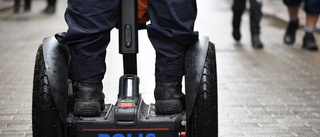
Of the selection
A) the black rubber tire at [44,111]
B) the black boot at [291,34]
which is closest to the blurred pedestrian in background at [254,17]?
the black boot at [291,34]

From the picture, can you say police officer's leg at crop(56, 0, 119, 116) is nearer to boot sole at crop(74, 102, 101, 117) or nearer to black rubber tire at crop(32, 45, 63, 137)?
boot sole at crop(74, 102, 101, 117)

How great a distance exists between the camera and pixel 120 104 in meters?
3.16

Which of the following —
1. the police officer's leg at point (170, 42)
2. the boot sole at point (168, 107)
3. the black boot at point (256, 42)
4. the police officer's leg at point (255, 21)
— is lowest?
the black boot at point (256, 42)

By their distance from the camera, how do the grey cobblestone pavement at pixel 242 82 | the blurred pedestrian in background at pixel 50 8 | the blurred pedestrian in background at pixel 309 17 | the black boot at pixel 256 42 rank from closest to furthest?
the grey cobblestone pavement at pixel 242 82 < the blurred pedestrian in background at pixel 309 17 < the black boot at pixel 256 42 < the blurred pedestrian in background at pixel 50 8

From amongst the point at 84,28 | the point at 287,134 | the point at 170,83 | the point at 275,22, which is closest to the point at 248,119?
the point at 287,134

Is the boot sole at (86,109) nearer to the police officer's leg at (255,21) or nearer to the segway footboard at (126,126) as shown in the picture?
the segway footboard at (126,126)

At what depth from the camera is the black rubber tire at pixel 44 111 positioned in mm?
3064

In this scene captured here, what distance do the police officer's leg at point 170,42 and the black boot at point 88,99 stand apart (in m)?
0.30

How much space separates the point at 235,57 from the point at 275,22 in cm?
475

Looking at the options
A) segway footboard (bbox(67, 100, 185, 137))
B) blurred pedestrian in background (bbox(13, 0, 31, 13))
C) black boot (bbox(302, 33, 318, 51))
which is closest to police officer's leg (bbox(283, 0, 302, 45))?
black boot (bbox(302, 33, 318, 51))

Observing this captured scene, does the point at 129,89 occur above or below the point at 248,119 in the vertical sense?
above

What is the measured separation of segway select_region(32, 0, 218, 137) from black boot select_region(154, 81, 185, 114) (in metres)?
0.04

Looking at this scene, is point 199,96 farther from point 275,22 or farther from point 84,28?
point 275,22

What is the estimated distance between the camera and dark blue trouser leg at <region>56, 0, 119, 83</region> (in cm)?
309
